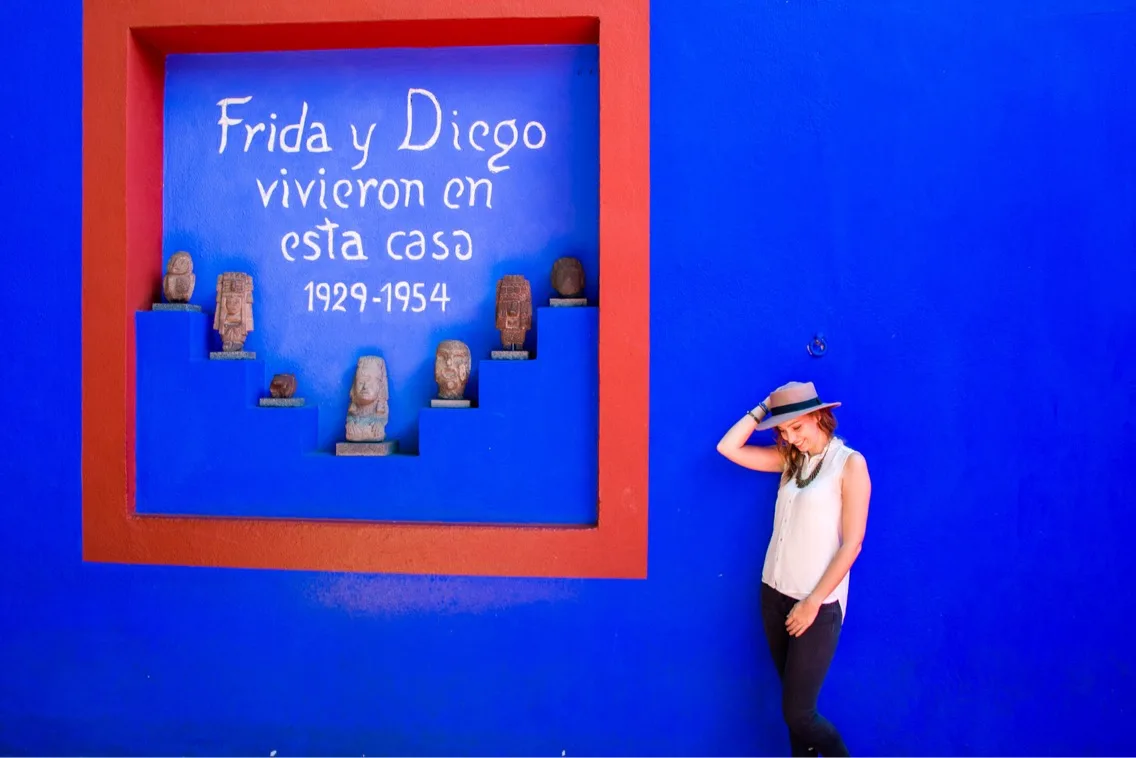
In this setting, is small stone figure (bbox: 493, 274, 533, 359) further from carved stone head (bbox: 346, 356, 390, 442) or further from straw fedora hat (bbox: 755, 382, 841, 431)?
straw fedora hat (bbox: 755, 382, 841, 431)

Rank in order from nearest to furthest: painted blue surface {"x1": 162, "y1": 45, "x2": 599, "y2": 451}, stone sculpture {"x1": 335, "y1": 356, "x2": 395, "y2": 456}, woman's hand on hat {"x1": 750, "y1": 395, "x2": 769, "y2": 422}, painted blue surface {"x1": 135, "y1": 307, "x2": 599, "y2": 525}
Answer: woman's hand on hat {"x1": 750, "y1": 395, "x2": 769, "y2": 422}
painted blue surface {"x1": 135, "y1": 307, "x2": 599, "y2": 525}
stone sculpture {"x1": 335, "y1": 356, "x2": 395, "y2": 456}
painted blue surface {"x1": 162, "y1": 45, "x2": 599, "y2": 451}

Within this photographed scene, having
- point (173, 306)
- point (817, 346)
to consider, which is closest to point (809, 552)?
point (817, 346)

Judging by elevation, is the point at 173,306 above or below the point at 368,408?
above

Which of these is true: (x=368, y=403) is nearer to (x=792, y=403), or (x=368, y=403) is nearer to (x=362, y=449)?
(x=362, y=449)

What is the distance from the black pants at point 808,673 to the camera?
258 centimetres

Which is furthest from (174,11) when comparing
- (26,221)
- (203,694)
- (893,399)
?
(893,399)

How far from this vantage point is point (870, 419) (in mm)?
3068

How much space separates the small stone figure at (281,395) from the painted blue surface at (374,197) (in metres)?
0.16

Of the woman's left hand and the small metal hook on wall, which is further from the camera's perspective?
the small metal hook on wall

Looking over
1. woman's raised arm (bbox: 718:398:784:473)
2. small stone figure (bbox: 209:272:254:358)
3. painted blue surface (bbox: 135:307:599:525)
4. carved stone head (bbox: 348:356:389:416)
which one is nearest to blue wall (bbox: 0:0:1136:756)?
woman's raised arm (bbox: 718:398:784:473)

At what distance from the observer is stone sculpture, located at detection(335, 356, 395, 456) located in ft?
10.9

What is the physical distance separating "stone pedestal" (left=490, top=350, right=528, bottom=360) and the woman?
111cm

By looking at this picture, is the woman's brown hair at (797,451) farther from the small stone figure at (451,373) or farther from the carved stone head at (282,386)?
the carved stone head at (282,386)

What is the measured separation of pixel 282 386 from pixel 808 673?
8.40 ft
